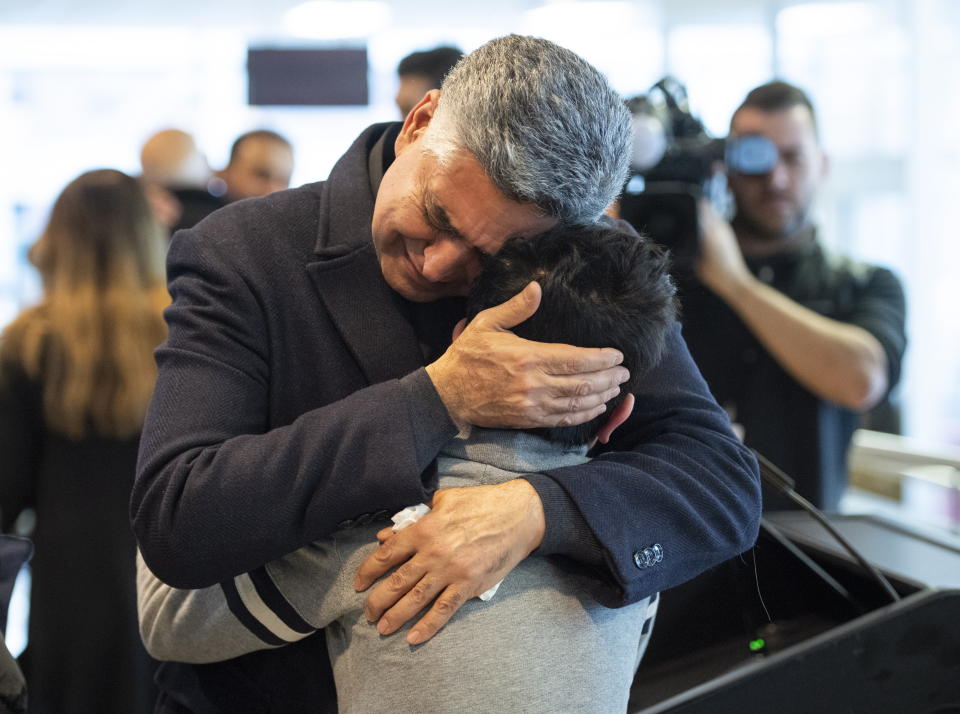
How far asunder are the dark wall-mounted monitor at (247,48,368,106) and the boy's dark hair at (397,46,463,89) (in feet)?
8.71

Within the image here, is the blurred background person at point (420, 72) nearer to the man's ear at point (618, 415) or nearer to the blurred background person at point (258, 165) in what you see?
the blurred background person at point (258, 165)

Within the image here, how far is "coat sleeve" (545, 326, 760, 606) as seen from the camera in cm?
100

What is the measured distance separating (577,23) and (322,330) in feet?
16.5

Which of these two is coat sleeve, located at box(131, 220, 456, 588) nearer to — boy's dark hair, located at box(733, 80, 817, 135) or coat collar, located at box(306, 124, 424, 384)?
coat collar, located at box(306, 124, 424, 384)

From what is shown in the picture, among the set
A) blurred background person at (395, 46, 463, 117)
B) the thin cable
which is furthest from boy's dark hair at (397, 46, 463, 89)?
the thin cable

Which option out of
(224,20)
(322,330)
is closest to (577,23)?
(224,20)

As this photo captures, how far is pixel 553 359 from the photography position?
957 mm

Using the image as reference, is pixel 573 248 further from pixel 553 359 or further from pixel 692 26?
pixel 692 26

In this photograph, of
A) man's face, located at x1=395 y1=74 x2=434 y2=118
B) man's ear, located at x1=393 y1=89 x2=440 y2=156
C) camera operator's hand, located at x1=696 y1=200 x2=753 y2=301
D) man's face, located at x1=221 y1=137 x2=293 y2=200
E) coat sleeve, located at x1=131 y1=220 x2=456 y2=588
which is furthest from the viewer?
man's face, located at x1=221 y1=137 x2=293 y2=200

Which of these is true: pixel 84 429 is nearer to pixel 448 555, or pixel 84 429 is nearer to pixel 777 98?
pixel 448 555

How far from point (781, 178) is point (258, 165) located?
1798 millimetres

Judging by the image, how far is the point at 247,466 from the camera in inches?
36.7

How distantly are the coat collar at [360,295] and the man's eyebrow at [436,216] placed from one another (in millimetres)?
104

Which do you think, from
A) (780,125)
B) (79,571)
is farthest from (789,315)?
(79,571)
